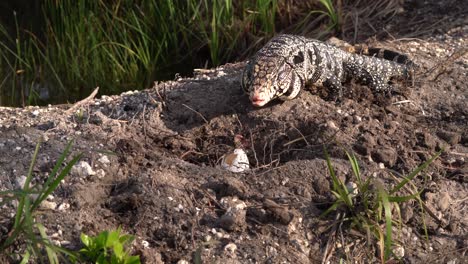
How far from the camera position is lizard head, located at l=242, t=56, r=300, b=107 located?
3.85 metres

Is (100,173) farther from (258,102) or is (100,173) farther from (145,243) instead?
(258,102)

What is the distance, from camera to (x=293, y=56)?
407cm

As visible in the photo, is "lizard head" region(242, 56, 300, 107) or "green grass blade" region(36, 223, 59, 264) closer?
"green grass blade" region(36, 223, 59, 264)

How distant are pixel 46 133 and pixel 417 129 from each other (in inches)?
69.7

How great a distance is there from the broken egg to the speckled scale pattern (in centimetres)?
27

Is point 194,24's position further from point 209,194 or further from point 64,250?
point 64,250

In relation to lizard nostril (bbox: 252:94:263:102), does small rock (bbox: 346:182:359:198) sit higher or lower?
lower

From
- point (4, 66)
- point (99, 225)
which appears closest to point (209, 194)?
point (99, 225)

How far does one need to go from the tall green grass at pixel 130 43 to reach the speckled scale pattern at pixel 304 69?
A: 1.30m

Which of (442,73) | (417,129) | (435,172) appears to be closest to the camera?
(435,172)

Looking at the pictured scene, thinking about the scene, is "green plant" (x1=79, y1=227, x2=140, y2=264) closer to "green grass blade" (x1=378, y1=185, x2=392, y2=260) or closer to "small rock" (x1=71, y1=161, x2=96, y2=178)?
"small rock" (x1=71, y1=161, x2=96, y2=178)

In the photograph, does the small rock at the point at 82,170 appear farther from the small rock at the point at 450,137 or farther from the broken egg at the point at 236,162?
the small rock at the point at 450,137

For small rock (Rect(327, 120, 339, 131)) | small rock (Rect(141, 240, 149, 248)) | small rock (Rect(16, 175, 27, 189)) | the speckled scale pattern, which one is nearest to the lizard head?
the speckled scale pattern

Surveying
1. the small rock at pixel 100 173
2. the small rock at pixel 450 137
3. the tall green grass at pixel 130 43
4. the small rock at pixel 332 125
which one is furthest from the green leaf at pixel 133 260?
the tall green grass at pixel 130 43
